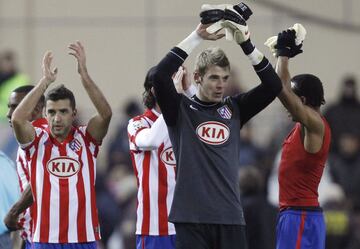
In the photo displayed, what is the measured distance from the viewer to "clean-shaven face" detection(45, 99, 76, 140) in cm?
1160

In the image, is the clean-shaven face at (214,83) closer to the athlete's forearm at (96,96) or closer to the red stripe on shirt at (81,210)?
the athlete's forearm at (96,96)

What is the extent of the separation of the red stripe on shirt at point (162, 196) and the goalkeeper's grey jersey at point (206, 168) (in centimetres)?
113

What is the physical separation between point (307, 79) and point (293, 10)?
10.3 m

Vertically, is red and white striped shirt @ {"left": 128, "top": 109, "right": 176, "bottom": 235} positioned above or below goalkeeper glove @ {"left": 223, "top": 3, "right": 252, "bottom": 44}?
below

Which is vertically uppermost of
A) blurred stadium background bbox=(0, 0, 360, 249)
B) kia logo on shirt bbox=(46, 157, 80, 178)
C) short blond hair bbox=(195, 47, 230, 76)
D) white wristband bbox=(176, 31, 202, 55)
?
blurred stadium background bbox=(0, 0, 360, 249)

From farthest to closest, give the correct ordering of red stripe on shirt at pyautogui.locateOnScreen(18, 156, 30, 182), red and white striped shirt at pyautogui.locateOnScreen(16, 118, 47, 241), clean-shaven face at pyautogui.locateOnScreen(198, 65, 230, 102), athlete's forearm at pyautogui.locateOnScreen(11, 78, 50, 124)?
red stripe on shirt at pyautogui.locateOnScreen(18, 156, 30, 182) → red and white striped shirt at pyautogui.locateOnScreen(16, 118, 47, 241) → athlete's forearm at pyautogui.locateOnScreen(11, 78, 50, 124) → clean-shaven face at pyautogui.locateOnScreen(198, 65, 230, 102)

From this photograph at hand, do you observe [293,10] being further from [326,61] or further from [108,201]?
[108,201]

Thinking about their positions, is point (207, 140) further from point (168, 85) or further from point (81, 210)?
point (81, 210)

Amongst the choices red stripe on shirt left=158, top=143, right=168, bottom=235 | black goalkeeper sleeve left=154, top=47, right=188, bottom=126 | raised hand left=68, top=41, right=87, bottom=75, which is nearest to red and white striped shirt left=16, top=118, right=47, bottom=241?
raised hand left=68, top=41, right=87, bottom=75

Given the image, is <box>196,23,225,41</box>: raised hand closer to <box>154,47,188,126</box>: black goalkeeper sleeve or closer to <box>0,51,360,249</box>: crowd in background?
<box>154,47,188,126</box>: black goalkeeper sleeve

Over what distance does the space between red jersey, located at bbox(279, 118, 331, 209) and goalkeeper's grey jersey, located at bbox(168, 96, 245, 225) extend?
2.63ft

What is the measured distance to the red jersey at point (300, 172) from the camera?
456 inches

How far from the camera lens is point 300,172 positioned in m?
11.6

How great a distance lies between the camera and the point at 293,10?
2175cm
